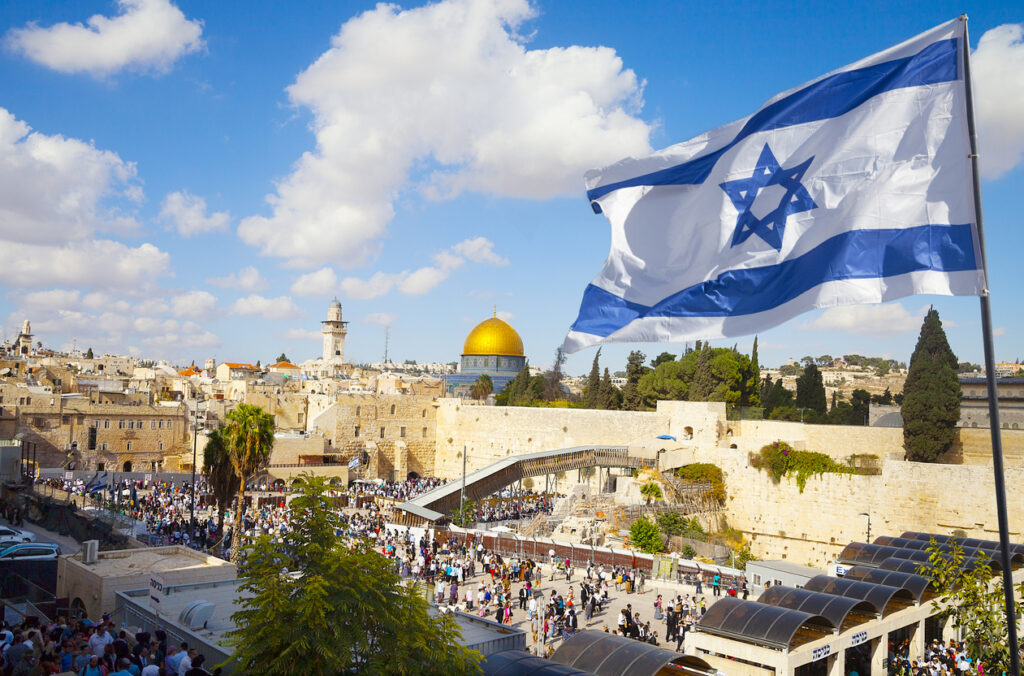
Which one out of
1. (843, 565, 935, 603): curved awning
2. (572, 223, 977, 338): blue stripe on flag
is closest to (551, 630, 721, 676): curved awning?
(572, 223, 977, 338): blue stripe on flag

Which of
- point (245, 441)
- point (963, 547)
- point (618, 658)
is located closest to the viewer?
point (618, 658)

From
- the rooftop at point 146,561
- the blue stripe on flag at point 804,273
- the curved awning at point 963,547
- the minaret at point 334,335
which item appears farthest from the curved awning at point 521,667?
the minaret at point 334,335

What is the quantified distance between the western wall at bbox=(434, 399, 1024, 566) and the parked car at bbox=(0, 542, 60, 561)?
2101 centimetres

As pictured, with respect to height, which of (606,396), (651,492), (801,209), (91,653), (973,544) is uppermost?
(801,209)

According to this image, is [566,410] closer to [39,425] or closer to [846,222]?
[39,425]

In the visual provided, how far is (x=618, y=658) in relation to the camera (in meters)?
7.06

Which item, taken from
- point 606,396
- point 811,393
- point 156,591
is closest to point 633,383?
point 606,396

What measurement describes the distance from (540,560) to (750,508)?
430 inches

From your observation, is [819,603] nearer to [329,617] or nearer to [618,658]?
[618,658]

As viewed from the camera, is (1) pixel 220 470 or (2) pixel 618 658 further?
(1) pixel 220 470

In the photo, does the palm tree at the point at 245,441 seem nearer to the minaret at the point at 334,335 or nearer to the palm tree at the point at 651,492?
the palm tree at the point at 651,492

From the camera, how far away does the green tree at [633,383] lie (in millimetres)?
40406

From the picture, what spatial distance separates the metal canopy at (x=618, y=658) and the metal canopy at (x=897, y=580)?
19.0 ft

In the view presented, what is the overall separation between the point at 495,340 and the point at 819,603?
52.8 metres
